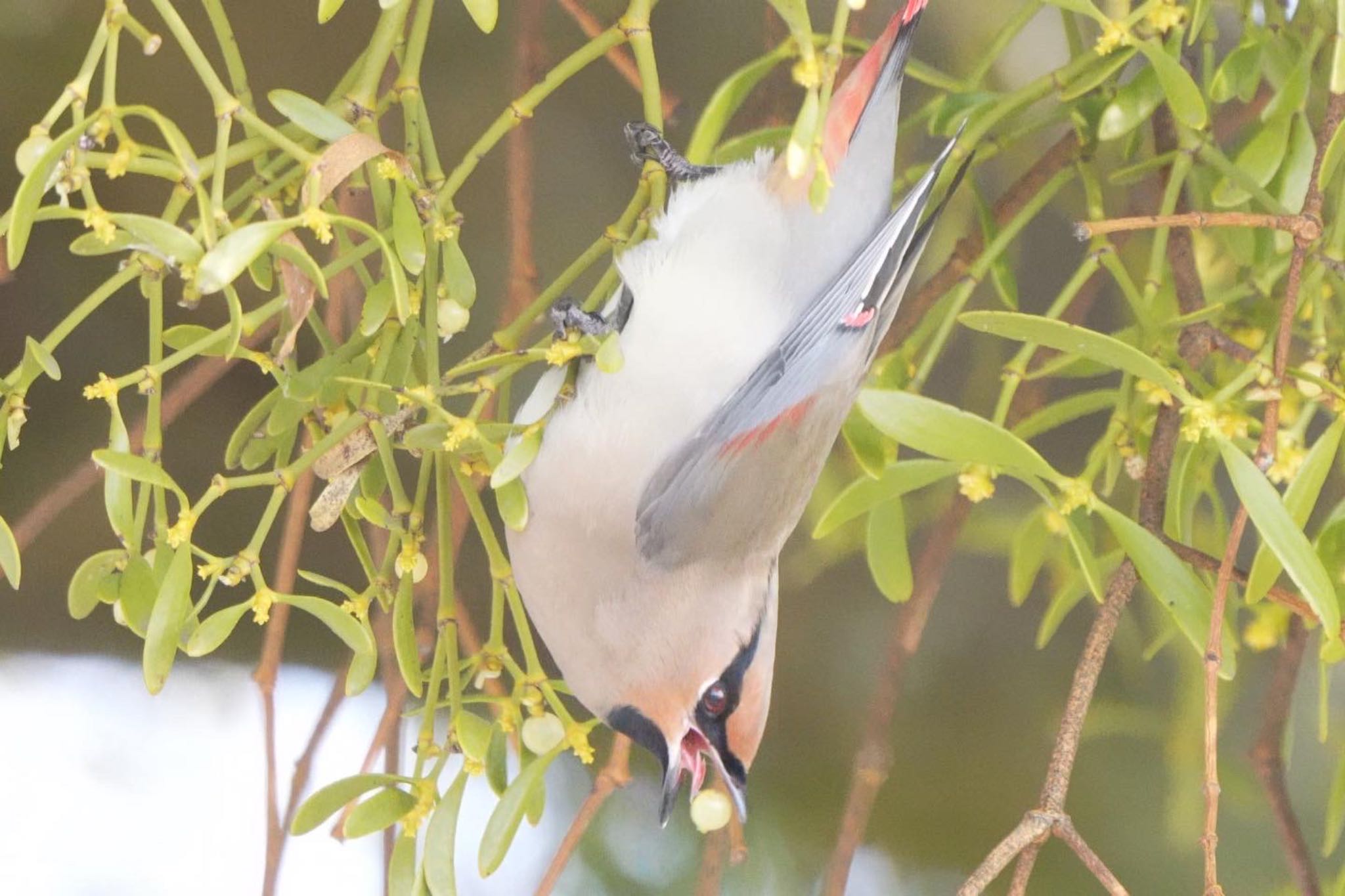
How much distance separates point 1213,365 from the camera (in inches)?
31.3

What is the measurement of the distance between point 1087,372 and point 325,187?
1.51ft

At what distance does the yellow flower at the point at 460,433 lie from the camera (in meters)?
0.51

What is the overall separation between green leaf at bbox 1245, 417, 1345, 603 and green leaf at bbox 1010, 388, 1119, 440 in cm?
17

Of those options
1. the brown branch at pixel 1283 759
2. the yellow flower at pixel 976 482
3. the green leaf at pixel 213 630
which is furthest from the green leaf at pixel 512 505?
the brown branch at pixel 1283 759

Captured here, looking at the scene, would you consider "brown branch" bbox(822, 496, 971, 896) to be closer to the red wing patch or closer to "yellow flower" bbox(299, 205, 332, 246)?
the red wing patch

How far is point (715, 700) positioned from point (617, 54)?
0.41 m

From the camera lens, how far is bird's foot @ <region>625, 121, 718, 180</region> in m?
0.61

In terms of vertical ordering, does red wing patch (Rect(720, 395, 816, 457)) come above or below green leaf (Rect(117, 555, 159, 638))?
below

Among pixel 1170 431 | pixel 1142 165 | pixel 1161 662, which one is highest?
pixel 1142 165

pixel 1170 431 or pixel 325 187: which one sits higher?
pixel 325 187

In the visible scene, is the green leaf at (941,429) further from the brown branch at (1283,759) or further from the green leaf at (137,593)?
the brown branch at (1283,759)

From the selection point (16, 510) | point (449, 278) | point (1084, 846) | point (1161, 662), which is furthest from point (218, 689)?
point (1161, 662)

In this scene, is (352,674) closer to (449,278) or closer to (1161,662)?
(449,278)

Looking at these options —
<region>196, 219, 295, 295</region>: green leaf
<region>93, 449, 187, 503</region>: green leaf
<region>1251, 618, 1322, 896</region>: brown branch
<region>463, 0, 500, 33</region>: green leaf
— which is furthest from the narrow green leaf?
<region>1251, 618, 1322, 896</region>: brown branch
